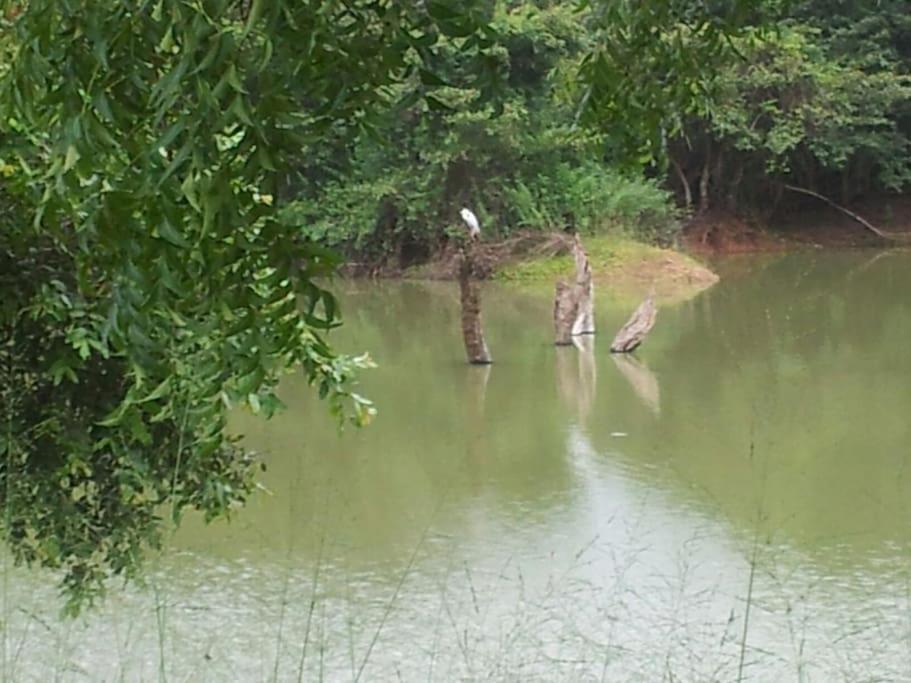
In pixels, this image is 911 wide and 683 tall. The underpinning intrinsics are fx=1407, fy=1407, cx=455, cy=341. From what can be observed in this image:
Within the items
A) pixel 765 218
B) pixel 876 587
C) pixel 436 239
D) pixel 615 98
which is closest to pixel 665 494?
pixel 876 587

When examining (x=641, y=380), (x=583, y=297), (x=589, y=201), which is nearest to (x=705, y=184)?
(x=589, y=201)

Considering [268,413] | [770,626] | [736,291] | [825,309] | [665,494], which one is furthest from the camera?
[736,291]

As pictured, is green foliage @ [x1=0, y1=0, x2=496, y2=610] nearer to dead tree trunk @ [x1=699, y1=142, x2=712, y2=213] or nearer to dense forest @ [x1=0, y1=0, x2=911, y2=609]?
dense forest @ [x1=0, y1=0, x2=911, y2=609]

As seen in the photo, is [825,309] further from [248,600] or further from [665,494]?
[248,600]

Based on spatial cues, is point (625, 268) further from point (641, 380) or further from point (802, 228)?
point (641, 380)

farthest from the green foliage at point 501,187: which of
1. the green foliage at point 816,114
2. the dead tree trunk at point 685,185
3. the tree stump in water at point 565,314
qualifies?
the tree stump in water at point 565,314

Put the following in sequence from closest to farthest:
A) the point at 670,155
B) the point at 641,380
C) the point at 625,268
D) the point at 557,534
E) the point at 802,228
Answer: the point at 557,534, the point at 641,380, the point at 625,268, the point at 670,155, the point at 802,228

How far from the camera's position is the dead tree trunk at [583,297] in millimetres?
10242

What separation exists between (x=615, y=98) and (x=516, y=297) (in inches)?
468

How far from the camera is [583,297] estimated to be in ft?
34.0

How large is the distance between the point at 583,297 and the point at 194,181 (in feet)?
31.2

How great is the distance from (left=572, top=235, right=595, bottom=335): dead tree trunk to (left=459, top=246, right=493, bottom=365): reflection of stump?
1012 millimetres

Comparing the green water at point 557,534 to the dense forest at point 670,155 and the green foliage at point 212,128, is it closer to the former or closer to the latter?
the green foliage at point 212,128

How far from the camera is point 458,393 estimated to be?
27.7 ft
